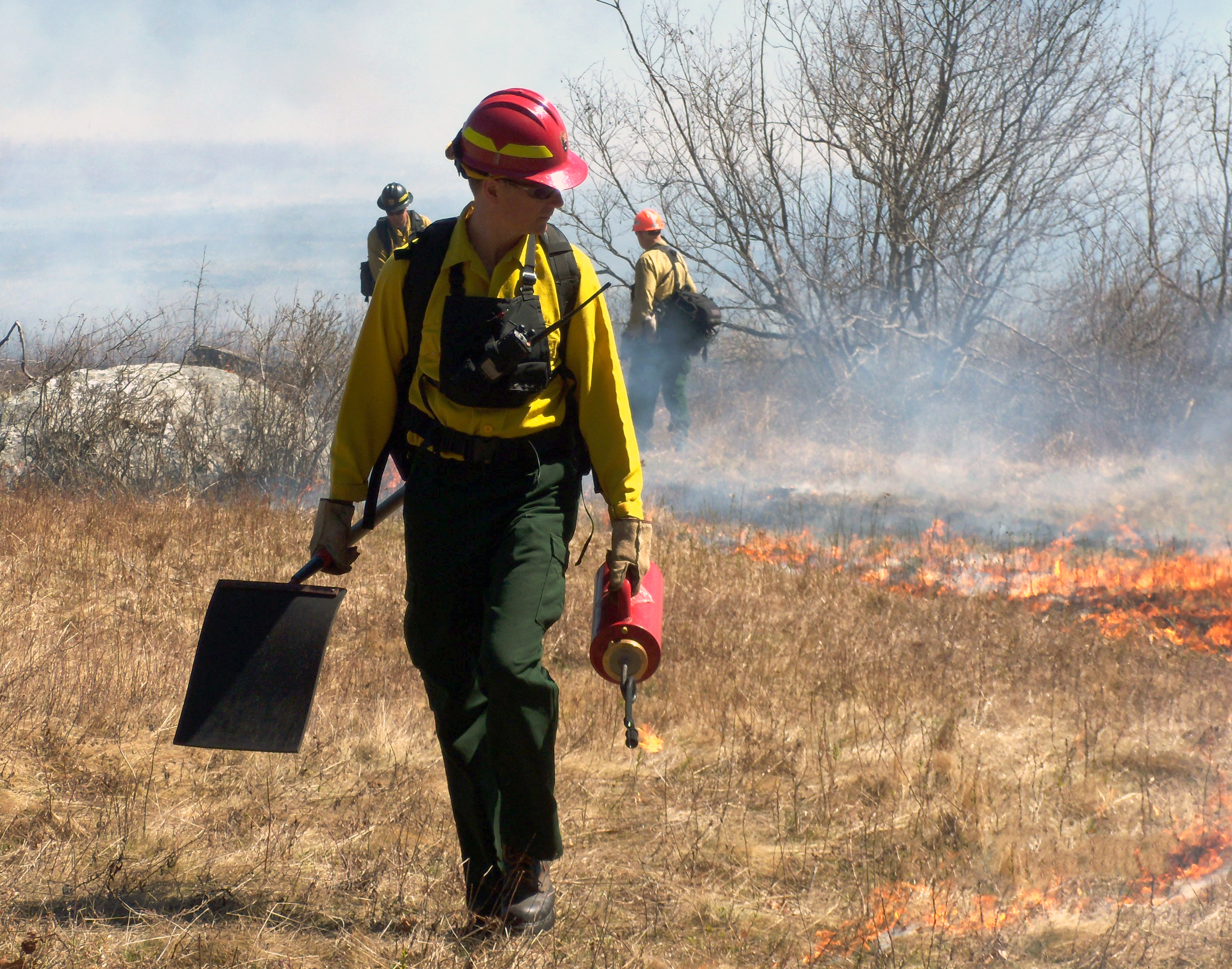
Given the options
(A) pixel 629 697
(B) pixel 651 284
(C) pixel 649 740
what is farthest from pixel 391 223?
(A) pixel 629 697

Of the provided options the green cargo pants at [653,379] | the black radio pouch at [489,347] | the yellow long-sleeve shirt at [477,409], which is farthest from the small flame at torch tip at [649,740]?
the green cargo pants at [653,379]

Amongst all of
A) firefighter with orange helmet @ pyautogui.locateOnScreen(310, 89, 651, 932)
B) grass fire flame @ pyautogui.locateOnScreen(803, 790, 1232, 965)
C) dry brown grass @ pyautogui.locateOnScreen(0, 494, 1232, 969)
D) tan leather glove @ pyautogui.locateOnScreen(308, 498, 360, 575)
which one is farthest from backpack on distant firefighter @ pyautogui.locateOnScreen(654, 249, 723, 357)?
tan leather glove @ pyautogui.locateOnScreen(308, 498, 360, 575)

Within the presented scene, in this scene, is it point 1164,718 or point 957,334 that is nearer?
point 1164,718

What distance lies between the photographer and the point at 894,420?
45.6 feet

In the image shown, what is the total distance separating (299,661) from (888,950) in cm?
164

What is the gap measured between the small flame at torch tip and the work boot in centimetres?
140

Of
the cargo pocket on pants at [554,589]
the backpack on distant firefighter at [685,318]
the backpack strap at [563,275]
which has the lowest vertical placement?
the cargo pocket on pants at [554,589]

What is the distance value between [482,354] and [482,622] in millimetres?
666

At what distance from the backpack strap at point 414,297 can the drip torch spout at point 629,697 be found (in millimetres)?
769

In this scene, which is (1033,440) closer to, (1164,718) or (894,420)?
(894,420)

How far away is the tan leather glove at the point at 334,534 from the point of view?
2.68 m

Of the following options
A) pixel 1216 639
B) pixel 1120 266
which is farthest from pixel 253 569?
→ pixel 1120 266

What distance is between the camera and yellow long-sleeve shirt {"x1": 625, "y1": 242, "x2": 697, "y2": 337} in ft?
30.9

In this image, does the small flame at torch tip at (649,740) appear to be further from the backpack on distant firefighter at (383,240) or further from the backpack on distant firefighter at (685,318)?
the backpack on distant firefighter at (685,318)
